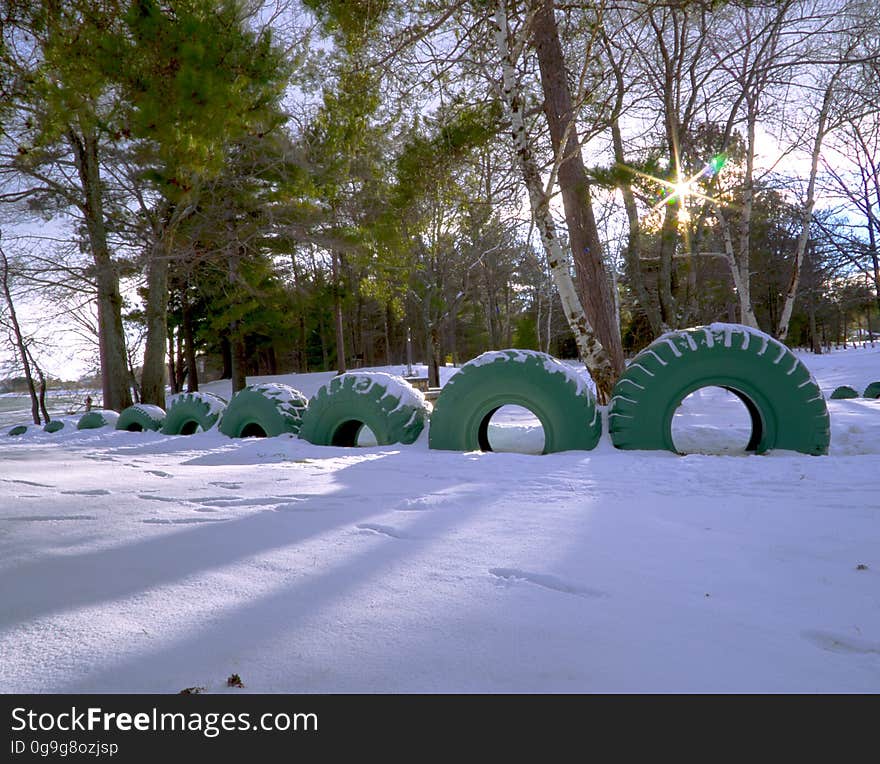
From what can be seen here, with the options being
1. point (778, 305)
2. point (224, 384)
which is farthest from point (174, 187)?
point (778, 305)

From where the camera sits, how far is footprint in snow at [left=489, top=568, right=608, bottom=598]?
174 centimetres

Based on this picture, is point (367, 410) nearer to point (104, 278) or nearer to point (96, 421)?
point (96, 421)

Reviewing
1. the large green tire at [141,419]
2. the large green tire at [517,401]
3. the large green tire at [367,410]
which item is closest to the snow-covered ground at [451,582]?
the large green tire at [517,401]

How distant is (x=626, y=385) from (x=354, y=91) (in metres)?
6.22

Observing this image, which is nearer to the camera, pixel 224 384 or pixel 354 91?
pixel 354 91

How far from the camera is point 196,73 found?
452 centimetres

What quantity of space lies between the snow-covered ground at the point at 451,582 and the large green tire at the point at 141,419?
20.2 feet

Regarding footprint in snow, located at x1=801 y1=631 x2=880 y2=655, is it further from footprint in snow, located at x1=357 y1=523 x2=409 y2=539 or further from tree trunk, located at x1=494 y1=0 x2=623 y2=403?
tree trunk, located at x1=494 y1=0 x2=623 y2=403

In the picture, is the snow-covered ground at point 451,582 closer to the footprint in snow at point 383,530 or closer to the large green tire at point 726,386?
the footprint in snow at point 383,530

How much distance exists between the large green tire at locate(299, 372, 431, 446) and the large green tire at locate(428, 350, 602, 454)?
1.56 feet

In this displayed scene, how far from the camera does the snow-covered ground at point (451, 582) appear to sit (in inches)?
50.3
